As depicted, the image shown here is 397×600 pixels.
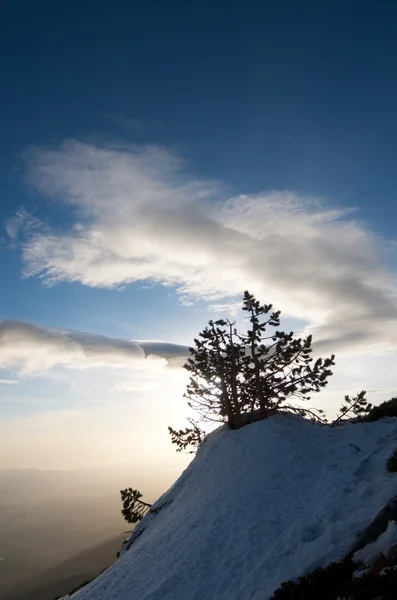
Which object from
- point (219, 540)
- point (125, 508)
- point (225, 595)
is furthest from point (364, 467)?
point (125, 508)

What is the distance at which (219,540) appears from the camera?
14.4 meters

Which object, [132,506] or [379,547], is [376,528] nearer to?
[379,547]

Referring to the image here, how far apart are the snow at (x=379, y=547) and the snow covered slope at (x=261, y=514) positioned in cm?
101

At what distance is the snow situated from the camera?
9.62 meters

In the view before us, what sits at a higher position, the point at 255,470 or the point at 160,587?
the point at 255,470

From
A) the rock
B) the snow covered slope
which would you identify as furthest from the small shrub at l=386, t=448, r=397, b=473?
the rock

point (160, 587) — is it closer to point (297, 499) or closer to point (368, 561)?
point (297, 499)

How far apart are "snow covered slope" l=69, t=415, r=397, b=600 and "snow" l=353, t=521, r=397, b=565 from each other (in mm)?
1005

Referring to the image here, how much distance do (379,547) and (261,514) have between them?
18.4 feet

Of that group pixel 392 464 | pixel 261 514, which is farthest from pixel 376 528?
pixel 261 514

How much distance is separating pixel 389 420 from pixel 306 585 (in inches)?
468

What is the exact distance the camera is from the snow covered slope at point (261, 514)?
39.5ft

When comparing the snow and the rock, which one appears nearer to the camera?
the snow

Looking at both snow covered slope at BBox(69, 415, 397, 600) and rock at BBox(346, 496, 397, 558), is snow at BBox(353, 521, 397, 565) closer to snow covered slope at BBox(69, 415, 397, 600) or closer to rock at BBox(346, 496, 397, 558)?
rock at BBox(346, 496, 397, 558)
